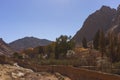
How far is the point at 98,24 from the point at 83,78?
116892 mm

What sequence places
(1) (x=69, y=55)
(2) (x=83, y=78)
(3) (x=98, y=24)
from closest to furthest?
(2) (x=83, y=78), (1) (x=69, y=55), (3) (x=98, y=24)

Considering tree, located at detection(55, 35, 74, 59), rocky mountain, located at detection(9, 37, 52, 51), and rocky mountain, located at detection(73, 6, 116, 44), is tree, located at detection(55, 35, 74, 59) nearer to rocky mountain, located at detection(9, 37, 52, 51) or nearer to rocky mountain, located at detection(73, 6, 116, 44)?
rocky mountain, located at detection(73, 6, 116, 44)

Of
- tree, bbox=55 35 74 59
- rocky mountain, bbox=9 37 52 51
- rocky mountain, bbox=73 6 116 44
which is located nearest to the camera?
tree, bbox=55 35 74 59

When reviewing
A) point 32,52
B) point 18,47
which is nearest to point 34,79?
point 32,52

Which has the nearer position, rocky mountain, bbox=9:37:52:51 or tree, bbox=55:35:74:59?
tree, bbox=55:35:74:59

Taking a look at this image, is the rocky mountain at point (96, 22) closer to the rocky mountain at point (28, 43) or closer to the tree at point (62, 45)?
the rocky mountain at point (28, 43)

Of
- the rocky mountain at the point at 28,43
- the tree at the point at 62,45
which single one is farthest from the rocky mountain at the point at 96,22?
the tree at the point at 62,45

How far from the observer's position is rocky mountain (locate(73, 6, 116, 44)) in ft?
450

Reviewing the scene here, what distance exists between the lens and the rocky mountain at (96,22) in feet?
450

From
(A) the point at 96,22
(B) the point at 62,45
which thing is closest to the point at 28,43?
(A) the point at 96,22

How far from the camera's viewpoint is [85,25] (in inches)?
5615

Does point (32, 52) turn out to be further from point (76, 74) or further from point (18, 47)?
point (18, 47)

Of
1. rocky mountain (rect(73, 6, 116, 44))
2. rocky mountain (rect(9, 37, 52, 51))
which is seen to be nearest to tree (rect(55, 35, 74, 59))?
rocky mountain (rect(73, 6, 116, 44))

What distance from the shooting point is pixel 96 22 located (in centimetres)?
14050
